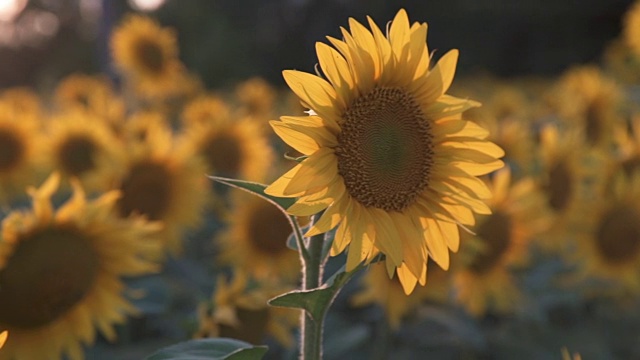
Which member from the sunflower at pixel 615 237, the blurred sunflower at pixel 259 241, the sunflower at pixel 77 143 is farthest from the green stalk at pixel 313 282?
the sunflower at pixel 77 143

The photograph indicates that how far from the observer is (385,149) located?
1369 millimetres

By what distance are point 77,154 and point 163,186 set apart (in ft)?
2.02

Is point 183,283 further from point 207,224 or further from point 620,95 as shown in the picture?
point 620,95

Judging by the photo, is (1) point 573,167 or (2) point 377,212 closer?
(2) point 377,212

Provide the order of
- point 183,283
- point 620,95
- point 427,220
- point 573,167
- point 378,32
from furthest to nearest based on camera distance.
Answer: point 620,95 < point 573,167 < point 183,283 < point 427,220 < point 378,32

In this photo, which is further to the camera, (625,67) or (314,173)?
(625,67)

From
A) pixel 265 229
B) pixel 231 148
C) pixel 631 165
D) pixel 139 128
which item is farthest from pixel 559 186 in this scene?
pixel 139 128

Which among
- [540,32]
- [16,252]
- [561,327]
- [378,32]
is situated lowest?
[561,327]

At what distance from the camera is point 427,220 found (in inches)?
53.9

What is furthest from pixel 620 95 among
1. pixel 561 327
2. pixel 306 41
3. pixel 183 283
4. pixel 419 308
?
pixel 306 41

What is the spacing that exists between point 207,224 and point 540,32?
44.2 feet

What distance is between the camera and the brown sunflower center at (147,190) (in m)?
2.84

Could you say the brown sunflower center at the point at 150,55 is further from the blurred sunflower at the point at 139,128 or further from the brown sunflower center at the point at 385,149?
the brown sunflower center at the point at 385,149

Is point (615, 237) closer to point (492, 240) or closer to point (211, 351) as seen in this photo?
point (492, 240)
